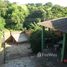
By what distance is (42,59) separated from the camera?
18.3 metres

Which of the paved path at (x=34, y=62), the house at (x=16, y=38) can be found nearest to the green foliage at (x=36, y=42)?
the paved path at (x=34, y=62)

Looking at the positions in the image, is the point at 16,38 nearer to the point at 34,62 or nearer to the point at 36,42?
the point at 36,42

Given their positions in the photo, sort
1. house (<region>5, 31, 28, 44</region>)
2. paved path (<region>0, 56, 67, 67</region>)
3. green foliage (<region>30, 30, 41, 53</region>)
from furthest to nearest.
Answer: house (<region>5, 31, 28, 44</region>)
green foliage (<region>30, 30, 41, 53</region>)
paved path (<region>0, 56, 67, 67</region>)

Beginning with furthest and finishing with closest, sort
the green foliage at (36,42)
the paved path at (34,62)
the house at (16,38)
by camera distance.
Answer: the house at (16,38), the green foliage at (36,42), the paved path at (34,62)

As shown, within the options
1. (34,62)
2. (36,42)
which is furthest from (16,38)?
(34,62)

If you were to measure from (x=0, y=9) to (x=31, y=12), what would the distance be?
17.7 ft

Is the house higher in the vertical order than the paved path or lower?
higher

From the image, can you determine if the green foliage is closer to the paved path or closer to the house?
the paved path

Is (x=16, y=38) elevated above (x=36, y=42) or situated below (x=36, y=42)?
below

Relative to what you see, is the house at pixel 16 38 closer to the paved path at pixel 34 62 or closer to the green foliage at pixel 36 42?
the green foliage at pixel 36 42

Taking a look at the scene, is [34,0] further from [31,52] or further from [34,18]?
[31,52]

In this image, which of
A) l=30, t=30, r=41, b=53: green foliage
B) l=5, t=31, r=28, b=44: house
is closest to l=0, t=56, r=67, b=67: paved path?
l=30, t=30, r=41, b=53: green foliage

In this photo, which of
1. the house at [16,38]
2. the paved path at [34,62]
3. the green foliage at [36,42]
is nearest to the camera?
the paved path at [34,62]

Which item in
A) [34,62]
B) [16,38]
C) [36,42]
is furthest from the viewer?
[16,38]
